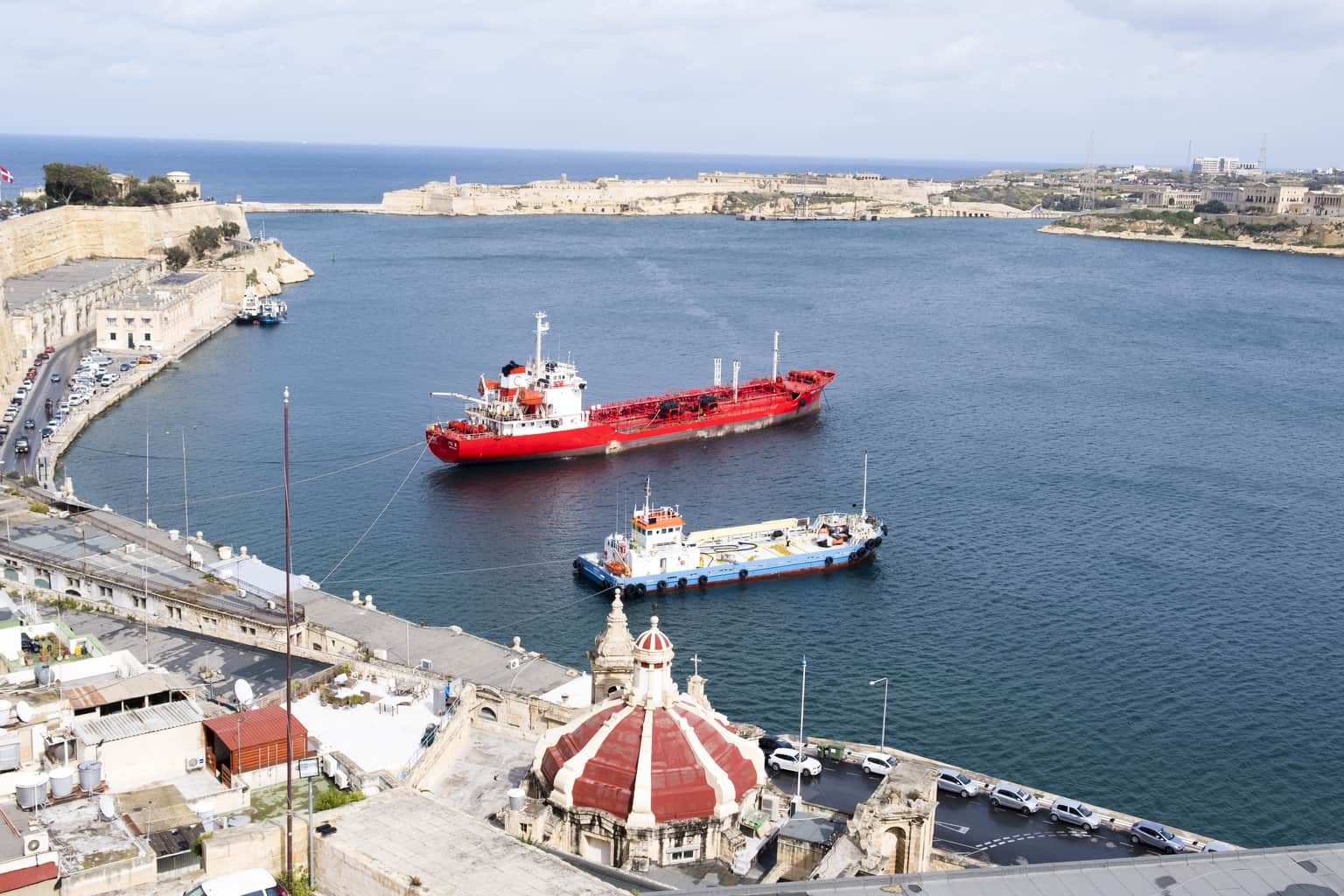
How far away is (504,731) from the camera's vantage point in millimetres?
30156

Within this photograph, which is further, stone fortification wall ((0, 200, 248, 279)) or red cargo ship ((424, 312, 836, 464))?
stone fortification wall ((0, 200, 248, 279))

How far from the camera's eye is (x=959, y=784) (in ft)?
113

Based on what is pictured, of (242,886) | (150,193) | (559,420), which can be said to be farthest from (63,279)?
(242,886)

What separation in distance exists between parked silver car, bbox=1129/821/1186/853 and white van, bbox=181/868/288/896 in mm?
22719

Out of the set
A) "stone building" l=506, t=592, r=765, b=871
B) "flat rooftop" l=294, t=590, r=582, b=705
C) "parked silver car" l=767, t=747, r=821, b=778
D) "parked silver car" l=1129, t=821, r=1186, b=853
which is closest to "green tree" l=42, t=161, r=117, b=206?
"flat rooftop" l=294, t=590, r=582, b=705

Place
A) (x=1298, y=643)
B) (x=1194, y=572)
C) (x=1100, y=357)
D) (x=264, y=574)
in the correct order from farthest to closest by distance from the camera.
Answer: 1. (x=1100, y=357)
2. (x=1194, y=572)
3. (x=1298, y=643)
4. (x=264, y=574)

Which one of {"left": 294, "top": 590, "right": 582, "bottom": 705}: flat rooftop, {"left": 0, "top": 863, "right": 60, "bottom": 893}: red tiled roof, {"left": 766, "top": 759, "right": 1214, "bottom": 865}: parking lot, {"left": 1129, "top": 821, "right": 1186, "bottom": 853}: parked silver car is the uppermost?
{"left": 0, "top": 863, "right": 60, "bottom": 893}: red tiled roof

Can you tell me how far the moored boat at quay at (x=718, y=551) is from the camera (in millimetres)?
57906

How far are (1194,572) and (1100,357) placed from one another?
56524mm

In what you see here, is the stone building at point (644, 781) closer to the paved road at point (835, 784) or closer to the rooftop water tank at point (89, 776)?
the paved road at point (835, 784)

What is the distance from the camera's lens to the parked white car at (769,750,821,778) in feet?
113

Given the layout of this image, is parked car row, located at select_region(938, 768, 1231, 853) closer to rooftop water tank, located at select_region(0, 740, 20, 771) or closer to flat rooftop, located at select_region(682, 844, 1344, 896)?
flat rooftop, located at select_region(682, 844, 1344, 896)

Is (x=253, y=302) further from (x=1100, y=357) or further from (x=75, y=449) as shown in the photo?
(x=1100, y=357)

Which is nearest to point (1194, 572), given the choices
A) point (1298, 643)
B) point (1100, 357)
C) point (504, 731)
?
point (1298, 643)
